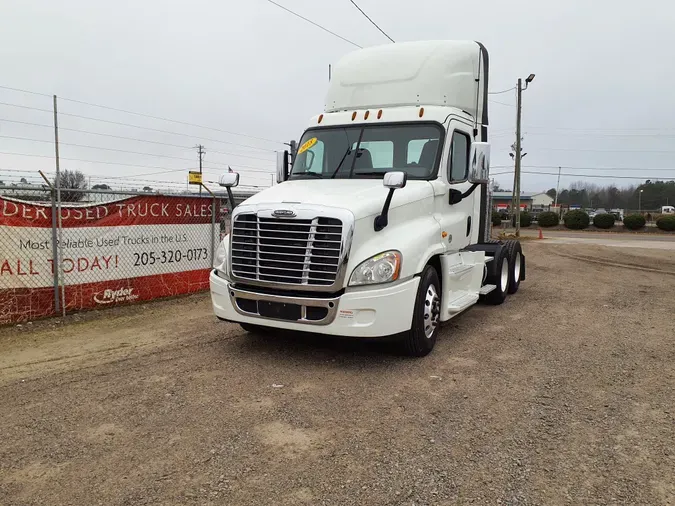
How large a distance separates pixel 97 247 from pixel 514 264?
7356 millimetres

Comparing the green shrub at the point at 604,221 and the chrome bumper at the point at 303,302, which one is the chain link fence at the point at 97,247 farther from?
the green shrub at the point at 604,221

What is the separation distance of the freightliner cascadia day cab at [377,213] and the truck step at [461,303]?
26mm

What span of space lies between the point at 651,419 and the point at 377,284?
2472 millimetres

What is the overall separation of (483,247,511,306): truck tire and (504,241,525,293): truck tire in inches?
17.0

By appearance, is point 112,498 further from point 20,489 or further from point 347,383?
point 347,383

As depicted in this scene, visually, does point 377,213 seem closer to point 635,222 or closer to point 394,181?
point 394,181

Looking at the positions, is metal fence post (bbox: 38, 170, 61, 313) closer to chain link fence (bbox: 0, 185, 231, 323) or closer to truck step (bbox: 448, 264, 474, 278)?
chain link fence (bbox: 0, 185, 231, 323)

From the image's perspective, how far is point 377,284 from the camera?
4.82m

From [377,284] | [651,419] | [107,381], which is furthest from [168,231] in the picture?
[651,419]

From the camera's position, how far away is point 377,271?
481cm

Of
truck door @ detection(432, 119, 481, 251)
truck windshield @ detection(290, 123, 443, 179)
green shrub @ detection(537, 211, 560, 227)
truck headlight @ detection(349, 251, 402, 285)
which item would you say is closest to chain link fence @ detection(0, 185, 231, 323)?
truck windshield @ detection(290, 123, 443, 179)

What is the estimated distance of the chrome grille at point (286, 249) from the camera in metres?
4.78

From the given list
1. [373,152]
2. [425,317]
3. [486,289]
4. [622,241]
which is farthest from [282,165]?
[622,241]


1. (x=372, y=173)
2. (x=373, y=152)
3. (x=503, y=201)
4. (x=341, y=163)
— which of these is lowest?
(x=372, y=173)
